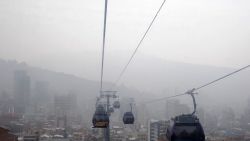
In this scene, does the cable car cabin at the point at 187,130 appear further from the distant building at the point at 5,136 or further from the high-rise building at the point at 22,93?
the high-rise building at the point at 22,93

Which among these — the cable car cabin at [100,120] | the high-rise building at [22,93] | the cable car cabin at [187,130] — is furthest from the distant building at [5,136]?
the high-rise building at [22,93]

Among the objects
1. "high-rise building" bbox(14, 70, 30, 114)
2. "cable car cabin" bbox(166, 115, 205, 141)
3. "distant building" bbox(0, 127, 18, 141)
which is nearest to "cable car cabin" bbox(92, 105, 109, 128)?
"cable car cabin" bbox(166, 115, 205, 141)

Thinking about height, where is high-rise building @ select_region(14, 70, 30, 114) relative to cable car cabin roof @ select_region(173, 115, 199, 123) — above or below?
above

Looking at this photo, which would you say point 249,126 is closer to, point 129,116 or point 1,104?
point 1,104

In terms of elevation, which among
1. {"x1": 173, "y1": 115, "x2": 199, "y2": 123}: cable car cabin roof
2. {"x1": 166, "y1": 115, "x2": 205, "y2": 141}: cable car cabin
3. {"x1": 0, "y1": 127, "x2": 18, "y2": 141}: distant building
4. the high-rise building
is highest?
the high-rise building

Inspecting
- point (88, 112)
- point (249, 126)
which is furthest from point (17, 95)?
point (249, 126)

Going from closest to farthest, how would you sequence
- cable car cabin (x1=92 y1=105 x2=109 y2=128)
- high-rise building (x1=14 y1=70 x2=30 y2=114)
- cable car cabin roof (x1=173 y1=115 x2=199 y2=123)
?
cable car cabin roof (x1=173 y1=115 x2=199 y2=123) < cable car cabin (x1=92 y1=105 x2=109 y2=128) < high-rise building (x1=14 y1=70 x2=30 y2=114)

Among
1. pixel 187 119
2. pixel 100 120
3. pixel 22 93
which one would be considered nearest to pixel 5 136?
pixel 100 120

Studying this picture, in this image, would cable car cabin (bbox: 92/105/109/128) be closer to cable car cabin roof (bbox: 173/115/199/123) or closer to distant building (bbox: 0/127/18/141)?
cable car cabin roof (bbox: 173/115/199/123)

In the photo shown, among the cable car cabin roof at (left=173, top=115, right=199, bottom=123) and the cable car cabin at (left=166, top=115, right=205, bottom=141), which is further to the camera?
the cable car cabin roof at (left=173, top=115, right=199, bottom=123)
